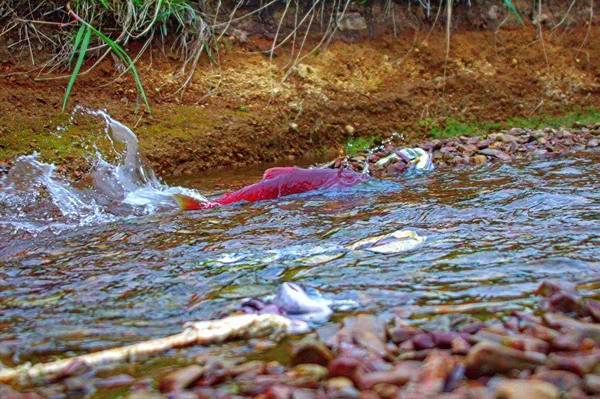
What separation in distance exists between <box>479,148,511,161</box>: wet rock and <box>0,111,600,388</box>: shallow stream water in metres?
0.95

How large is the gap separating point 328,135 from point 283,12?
139 centimetres

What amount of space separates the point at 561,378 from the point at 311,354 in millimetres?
502

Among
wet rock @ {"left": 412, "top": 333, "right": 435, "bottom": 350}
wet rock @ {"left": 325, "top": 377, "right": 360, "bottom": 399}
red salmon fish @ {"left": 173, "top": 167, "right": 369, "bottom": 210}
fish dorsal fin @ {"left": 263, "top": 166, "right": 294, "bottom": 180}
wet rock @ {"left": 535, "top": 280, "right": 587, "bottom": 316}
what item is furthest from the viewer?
Result: fish dorsal fin @ {"left": 263, "top": 166, "right": 294, "bottom": 180}

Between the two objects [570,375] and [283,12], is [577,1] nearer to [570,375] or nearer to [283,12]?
[283,12]

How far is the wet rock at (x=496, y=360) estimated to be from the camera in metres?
1.32

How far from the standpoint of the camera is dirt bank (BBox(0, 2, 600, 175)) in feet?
17.9

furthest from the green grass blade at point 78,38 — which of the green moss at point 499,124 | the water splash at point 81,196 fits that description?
the green moss at point 499,124

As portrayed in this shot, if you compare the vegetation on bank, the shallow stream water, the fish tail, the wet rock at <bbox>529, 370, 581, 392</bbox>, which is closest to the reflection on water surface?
the shallow stream water

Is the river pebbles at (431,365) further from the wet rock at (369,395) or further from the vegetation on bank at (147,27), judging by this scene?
the vegetation on bank at (147,27)

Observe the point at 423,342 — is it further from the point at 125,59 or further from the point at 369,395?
the point at 125,59

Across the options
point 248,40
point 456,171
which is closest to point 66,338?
point 456,171

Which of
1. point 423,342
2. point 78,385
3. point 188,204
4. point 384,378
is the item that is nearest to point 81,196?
point 188,204

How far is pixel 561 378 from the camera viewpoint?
1253 millimetres

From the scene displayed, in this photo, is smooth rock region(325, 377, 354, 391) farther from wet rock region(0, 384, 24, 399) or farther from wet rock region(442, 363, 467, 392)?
wet rock region(0, 384, 24, 399)
